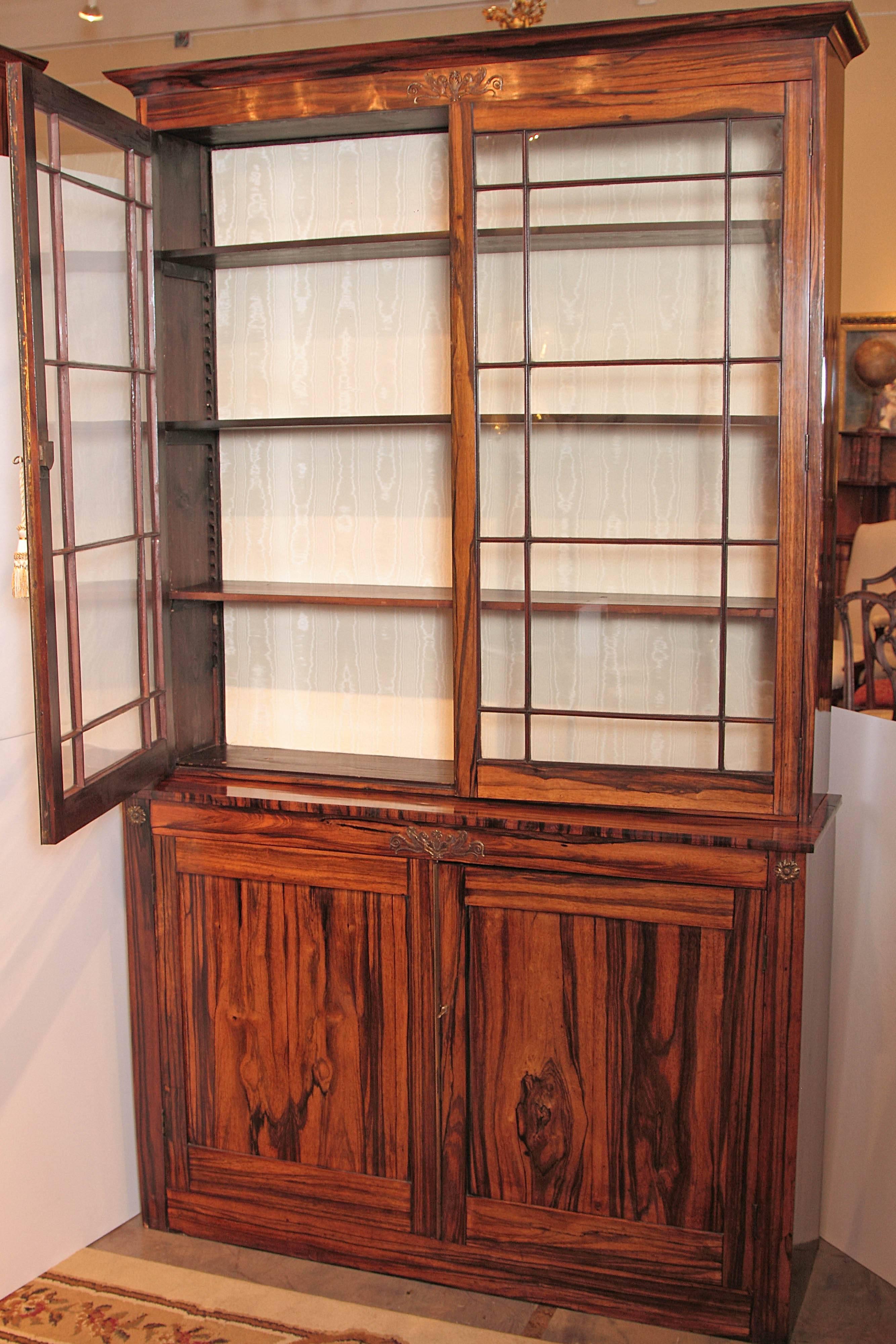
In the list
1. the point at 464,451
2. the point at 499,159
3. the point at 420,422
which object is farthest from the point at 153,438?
the point at 499,159

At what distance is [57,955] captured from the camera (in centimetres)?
242

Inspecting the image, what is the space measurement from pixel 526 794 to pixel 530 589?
1.31 feet

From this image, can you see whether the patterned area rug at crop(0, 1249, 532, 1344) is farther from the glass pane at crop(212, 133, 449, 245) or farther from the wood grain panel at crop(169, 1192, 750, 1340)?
the glass pane at crop(212, 133, 449, 245)

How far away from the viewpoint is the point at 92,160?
7.30ft

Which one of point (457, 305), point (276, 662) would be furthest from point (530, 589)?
point (276, 662)

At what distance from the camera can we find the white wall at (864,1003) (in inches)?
93.5

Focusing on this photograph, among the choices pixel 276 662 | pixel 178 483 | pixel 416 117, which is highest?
pixel 416 117

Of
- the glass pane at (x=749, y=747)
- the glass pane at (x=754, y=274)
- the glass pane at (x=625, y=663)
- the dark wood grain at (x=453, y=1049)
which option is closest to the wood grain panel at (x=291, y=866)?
the dark wood grain at (x=453, y=1049)

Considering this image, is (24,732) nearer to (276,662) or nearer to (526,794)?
(276,662)

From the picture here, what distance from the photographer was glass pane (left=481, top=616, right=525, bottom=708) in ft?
7.54

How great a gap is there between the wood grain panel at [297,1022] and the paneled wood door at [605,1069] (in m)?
0.14

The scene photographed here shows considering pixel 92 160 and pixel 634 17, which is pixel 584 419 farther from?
pixel 634 17

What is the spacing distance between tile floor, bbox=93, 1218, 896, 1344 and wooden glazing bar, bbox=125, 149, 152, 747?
1097mm

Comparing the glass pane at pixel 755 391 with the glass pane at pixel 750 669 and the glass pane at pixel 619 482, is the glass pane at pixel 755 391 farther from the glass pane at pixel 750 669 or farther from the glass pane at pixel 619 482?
the glass pane at pixel 750 669
